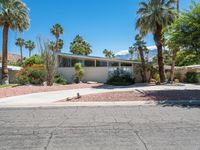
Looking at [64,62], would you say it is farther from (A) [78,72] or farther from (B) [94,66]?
(B) [94,66]

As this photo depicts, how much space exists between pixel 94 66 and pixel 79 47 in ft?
82.4

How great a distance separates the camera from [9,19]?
33625 mm

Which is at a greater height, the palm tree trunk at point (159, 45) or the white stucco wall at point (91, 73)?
the palm tree trunk at point (159, 45)

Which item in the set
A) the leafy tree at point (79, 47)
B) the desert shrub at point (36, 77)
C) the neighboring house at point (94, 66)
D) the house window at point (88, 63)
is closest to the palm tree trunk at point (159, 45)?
the neighboring house at point (94, 66)

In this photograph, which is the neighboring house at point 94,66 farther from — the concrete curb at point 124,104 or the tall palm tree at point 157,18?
the concrete curb at point 124,104

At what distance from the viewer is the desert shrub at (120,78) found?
30381mm

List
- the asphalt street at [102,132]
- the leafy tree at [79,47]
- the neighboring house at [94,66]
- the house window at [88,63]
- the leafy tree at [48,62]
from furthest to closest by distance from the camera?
the leafy tree at [79,47] < the house window at [88,63] < the neighboring house at [94,66] < the leafy tree at [48,62] < the asphalt street at [102,132]

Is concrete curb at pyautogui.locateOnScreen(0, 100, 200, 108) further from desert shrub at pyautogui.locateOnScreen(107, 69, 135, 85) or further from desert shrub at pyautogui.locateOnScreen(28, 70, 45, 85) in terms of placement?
desert shrub at pyautogui.locateOnScreen(107, 69, 135, 85)

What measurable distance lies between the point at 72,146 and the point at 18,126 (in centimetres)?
311

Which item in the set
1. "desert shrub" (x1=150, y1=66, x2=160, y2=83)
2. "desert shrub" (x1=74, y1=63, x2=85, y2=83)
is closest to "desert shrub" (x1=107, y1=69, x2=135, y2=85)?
"desert shrub" (x1=74, y1=63, x2=85, y2=83)

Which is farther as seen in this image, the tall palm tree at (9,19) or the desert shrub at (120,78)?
the tall palm tree at (9,19)

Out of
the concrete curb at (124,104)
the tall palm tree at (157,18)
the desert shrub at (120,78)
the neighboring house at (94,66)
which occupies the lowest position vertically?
the concrete curb at (124,104)

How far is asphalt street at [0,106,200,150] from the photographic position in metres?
6.09

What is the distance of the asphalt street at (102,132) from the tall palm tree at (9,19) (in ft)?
84.2
